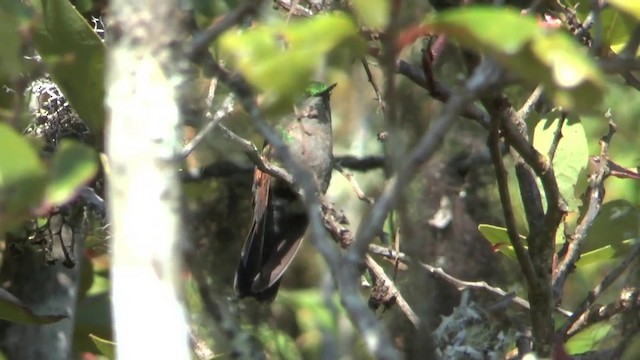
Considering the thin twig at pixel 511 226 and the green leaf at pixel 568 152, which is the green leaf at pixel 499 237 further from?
the thin twig at pixel 511 226

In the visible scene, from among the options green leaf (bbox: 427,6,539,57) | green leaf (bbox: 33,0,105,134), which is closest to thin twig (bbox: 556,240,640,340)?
green leaf (bbox: 33,0,105,134)

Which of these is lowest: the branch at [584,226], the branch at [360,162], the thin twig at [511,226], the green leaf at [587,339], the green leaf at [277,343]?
the green leaf at [277,343]

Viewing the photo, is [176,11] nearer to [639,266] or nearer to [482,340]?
[482,340]

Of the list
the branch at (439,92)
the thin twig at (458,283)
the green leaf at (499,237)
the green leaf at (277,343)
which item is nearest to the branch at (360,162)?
the green leaf at (277,343)

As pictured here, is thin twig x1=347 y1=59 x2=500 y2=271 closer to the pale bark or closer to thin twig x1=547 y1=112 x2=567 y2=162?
Result: the pale bark

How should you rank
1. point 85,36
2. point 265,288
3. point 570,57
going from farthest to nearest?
point 265,288
point 85,36
point 570,57

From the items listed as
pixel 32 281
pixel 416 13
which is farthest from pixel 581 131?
pixel 32 281
